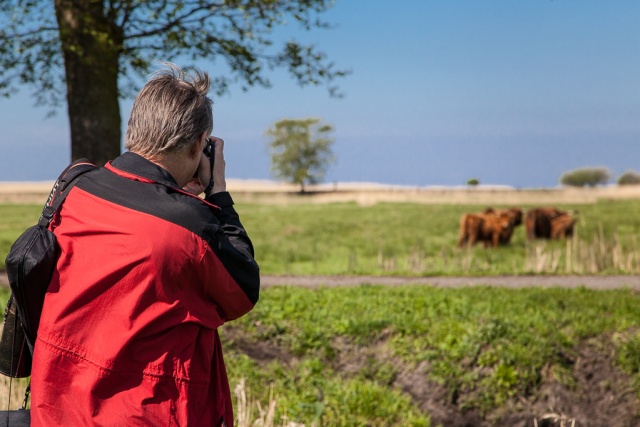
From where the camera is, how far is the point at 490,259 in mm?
20047

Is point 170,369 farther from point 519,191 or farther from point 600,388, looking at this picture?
point 519,191

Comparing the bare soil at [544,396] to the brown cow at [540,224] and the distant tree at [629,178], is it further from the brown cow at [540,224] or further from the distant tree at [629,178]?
→ the distant tree at [629,178]

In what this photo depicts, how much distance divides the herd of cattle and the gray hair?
20592 mm

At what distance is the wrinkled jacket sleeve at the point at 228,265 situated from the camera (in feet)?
8.59

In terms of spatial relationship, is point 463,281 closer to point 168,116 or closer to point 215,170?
point 215,170

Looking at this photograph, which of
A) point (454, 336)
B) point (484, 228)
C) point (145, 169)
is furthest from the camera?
point (484, 228)

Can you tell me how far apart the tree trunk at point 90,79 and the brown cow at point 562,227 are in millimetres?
17506

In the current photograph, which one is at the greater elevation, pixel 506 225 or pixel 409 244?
pixel 506 225

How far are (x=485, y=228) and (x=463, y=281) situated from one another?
9.44 meters

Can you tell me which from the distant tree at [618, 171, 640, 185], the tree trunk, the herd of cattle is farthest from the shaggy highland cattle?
the distant tree at [618, 171, 640, 185]

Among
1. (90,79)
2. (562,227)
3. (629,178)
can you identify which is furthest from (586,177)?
(90,79)

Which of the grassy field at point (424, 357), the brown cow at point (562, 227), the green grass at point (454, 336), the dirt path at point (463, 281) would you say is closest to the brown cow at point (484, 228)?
the brown cow at point (562, 227)

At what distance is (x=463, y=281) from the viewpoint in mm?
14516

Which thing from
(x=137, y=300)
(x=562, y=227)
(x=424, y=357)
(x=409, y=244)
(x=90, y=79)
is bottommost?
(x=424, y=357)
